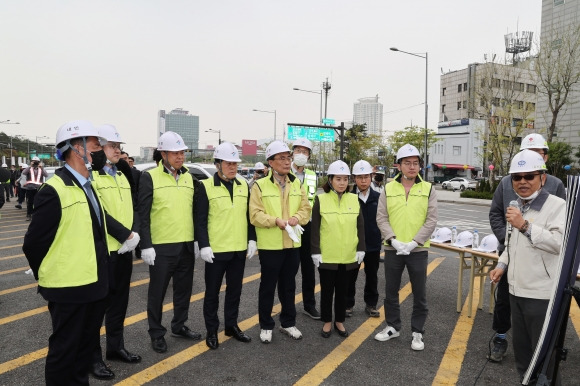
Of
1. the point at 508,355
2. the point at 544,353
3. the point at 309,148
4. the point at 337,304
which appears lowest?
the point at 508,355

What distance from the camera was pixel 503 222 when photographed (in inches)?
158

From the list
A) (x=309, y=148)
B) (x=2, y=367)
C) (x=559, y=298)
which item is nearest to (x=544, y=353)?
(x=559, y=298)

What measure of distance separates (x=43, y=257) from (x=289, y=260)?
2.34m

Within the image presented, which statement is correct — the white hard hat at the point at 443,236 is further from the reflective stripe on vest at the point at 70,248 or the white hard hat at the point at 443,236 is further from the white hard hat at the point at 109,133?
the reflective stripe on vest at the point at 70,248

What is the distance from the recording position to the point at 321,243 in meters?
4.30

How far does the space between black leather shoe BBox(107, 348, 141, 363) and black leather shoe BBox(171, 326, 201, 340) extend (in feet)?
1.93

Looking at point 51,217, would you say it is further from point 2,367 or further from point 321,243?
point 321,243

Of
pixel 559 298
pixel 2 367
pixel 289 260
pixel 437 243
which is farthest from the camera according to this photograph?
pixel 437 243

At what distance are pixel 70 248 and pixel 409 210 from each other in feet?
10.1

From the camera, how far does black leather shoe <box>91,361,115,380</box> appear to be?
334cm

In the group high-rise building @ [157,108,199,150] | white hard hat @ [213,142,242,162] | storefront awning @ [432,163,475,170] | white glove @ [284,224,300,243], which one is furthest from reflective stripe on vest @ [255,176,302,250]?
high-rise building @ [157,108,199,150]

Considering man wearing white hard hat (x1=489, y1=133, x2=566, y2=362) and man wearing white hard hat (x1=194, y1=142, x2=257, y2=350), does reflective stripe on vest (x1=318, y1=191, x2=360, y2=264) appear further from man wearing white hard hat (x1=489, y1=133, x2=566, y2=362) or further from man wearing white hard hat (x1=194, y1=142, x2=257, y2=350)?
man wearing white hard hat (x1=489, y1=133, x2=566, y2=362)

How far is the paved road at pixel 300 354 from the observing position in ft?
11.2

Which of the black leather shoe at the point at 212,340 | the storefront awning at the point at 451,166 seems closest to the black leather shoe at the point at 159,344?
the black leather shoe at the point at 212,340
